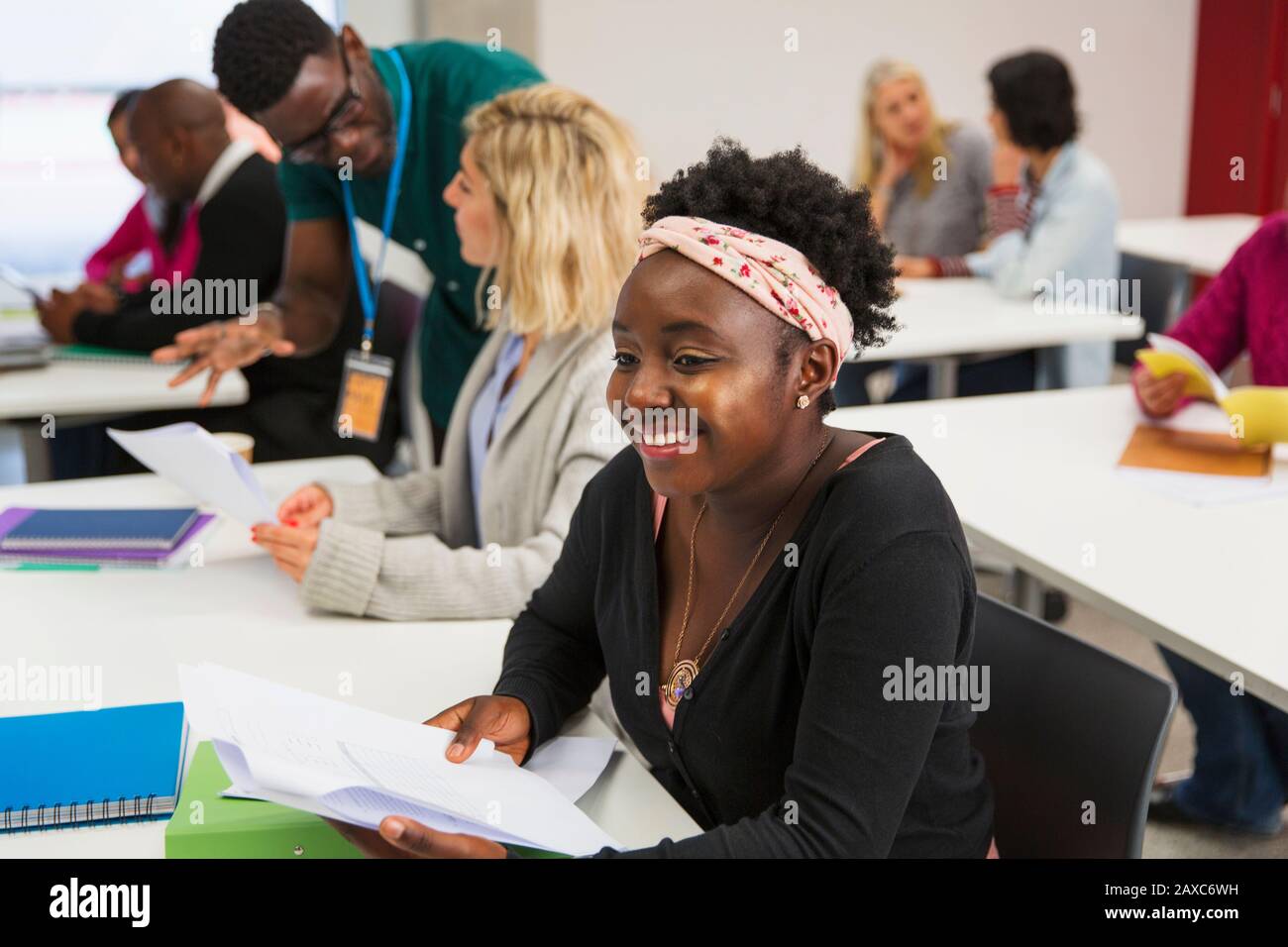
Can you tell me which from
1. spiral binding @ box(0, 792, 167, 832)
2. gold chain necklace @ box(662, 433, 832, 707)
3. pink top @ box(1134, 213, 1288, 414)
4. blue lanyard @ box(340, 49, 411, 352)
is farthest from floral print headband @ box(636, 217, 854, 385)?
pink top @ box(1134, 213, 1288, 414)

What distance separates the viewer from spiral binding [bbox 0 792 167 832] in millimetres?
1288

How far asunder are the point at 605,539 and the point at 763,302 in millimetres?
388

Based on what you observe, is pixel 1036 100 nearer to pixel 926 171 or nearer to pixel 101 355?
pixel 926 171

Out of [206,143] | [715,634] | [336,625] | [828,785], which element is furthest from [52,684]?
[206,143]

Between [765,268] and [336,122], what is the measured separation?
1.38m

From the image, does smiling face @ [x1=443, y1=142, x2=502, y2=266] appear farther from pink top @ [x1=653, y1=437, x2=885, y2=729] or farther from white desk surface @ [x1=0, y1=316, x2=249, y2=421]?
white desk surface @ [x1=0, y1=316, x2=249, y2=421]

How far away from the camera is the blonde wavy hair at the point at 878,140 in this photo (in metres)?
4.39

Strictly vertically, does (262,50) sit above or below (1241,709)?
above

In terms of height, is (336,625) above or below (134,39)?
below

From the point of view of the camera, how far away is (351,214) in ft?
8.77

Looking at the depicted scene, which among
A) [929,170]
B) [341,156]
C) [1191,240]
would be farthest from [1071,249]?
[341,156]

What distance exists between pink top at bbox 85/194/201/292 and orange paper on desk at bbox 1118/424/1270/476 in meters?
2.31

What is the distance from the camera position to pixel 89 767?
1.34 m
